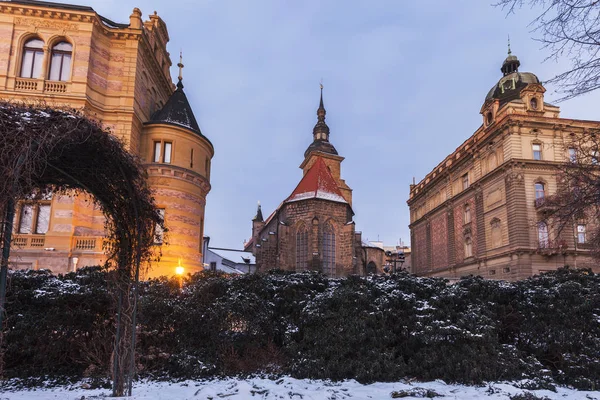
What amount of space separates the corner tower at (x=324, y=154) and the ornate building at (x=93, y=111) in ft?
130

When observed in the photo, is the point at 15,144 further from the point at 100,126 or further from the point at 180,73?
the point at 180,73

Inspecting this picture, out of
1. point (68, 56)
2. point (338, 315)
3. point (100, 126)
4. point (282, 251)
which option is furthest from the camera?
point (282, 251)

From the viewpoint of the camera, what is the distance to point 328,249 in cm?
3850

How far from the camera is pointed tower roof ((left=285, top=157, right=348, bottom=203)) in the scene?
A: 39844 millimetres

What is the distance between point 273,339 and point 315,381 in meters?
1.80

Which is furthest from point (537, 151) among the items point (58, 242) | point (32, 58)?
point (32, 58)

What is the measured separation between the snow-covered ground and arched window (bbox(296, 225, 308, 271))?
1180 inches

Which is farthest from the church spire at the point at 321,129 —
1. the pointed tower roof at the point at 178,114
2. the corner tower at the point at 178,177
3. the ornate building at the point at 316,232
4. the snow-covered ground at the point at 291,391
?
the snow-covered ground at the point at 291,391

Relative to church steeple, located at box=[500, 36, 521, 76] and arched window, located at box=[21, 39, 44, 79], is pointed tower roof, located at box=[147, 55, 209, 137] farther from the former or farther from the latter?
church steeple, located at box=[500, 36, 521, 76]

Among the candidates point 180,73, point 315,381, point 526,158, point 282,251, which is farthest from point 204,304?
point 526,158

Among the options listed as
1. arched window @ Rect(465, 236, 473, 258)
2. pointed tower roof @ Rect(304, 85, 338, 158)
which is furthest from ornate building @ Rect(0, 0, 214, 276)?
pointed tower roof @ Rect(304, 85, 338, 158)

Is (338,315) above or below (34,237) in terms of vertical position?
below

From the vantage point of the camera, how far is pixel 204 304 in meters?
10.0

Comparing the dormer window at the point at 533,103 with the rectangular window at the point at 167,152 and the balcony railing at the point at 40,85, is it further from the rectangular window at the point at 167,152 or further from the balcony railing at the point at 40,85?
the balcony railing at the point at 40,85
